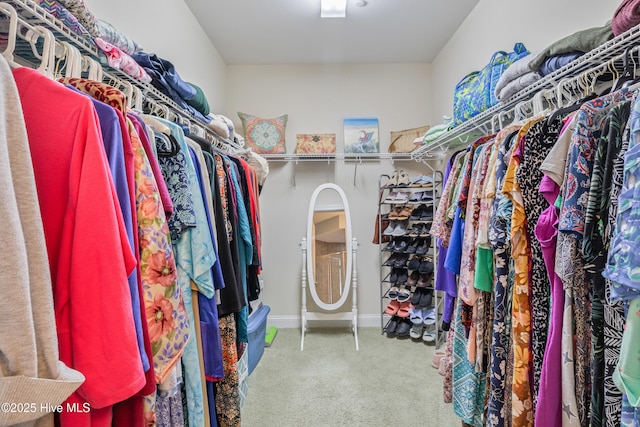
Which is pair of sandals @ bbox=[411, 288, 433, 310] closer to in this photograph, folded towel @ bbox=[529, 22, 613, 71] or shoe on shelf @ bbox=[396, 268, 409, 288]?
shoe on shelf @ bbox=[396, 268, 409, 288]

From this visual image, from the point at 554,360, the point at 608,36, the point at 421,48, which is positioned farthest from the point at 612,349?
the point at 421,48

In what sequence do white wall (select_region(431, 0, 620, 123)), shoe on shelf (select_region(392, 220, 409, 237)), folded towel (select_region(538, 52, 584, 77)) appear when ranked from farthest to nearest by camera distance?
shoe on shelf (select_region(392, 220, 409, 237))
white wall (select_region(431, 0, 620, 123))
folded towel (select_region(538, 52, 584, 77))

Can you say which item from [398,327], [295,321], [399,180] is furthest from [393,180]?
[295,321]

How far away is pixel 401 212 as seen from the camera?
2703mm

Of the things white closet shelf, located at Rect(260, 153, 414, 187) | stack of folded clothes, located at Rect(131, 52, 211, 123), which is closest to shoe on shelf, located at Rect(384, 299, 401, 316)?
white closet shelf, located at Rect(260, 153, 414, 187)

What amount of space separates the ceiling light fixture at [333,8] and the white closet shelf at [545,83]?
110 cm

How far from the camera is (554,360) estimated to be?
815 millimetres

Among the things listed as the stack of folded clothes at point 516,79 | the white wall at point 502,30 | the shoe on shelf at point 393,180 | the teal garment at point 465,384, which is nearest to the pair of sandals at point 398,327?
the shoe on shelf at point 393,180

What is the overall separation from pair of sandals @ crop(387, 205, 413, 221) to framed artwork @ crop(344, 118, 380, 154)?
1.91 feet

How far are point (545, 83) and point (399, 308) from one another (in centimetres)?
206

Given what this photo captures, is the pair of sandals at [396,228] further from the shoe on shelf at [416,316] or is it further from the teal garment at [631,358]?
the teal garment at [631,358]

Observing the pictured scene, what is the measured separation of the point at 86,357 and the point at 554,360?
1040 mm

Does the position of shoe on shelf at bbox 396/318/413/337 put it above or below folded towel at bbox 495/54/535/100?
below

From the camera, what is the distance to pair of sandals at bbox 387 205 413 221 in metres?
2.66
